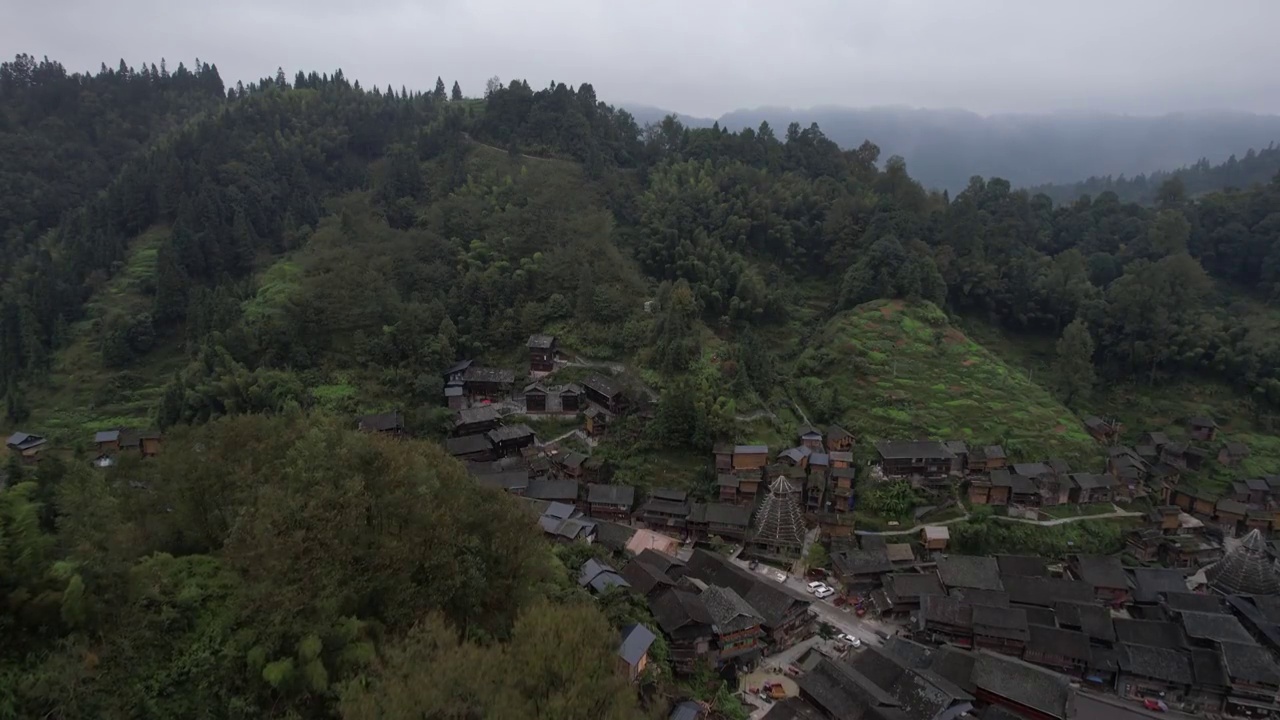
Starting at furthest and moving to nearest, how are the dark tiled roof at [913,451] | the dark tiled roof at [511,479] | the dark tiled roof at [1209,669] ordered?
the dark tiled roof at [913,451] → the dark tiled roof at [511,479] → the dark tiled roof at [1209,669]

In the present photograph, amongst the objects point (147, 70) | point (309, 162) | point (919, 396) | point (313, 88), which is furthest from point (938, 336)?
point (147, 70)

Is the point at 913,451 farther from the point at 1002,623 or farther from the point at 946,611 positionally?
the point at 1002,623

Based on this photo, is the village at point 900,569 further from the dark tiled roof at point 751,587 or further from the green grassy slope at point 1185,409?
the green grassy slope at point 1185,409

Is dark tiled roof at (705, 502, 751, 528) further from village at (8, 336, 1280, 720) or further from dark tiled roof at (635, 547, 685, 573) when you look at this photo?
dark tiled roof at (635, 547, 685, 573)

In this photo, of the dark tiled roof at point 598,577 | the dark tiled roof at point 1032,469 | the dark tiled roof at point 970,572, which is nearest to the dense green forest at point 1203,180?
the dark tiled roof at point 1032,469

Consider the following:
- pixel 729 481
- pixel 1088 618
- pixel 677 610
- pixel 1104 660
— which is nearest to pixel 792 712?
pixel 677 610
